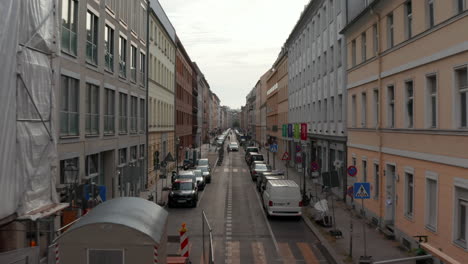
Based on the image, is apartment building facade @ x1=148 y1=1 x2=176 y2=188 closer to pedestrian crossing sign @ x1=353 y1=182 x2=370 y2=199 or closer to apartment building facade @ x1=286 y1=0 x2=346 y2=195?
apartment building facade @ x1=286 y1=0 x2=346 y2=195

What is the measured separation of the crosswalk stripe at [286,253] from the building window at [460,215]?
502 centimetres

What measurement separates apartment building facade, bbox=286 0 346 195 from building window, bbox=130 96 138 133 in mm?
12456

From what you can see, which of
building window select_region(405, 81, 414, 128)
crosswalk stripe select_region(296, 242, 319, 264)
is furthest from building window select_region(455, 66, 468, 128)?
crosswalk stripe select_region(296, 242, 319, 264)

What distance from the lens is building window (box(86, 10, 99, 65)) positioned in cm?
2098

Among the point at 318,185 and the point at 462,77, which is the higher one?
the point at 462,77

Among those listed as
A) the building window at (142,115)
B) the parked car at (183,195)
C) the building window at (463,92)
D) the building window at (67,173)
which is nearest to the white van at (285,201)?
the parked car at (183,195)

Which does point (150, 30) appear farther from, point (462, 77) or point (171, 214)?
point (462, 77)

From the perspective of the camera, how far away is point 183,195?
1105 inches

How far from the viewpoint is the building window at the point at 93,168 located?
2131 centimetres

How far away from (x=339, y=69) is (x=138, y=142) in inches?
557

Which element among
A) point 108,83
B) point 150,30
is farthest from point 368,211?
point 150,30

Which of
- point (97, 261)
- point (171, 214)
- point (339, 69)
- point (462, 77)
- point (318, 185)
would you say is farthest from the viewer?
point (318, 185)

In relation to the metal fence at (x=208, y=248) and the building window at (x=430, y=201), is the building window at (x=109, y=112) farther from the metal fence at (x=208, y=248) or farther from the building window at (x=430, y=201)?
the building window at (x=430, y=201)

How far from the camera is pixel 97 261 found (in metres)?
9.65
